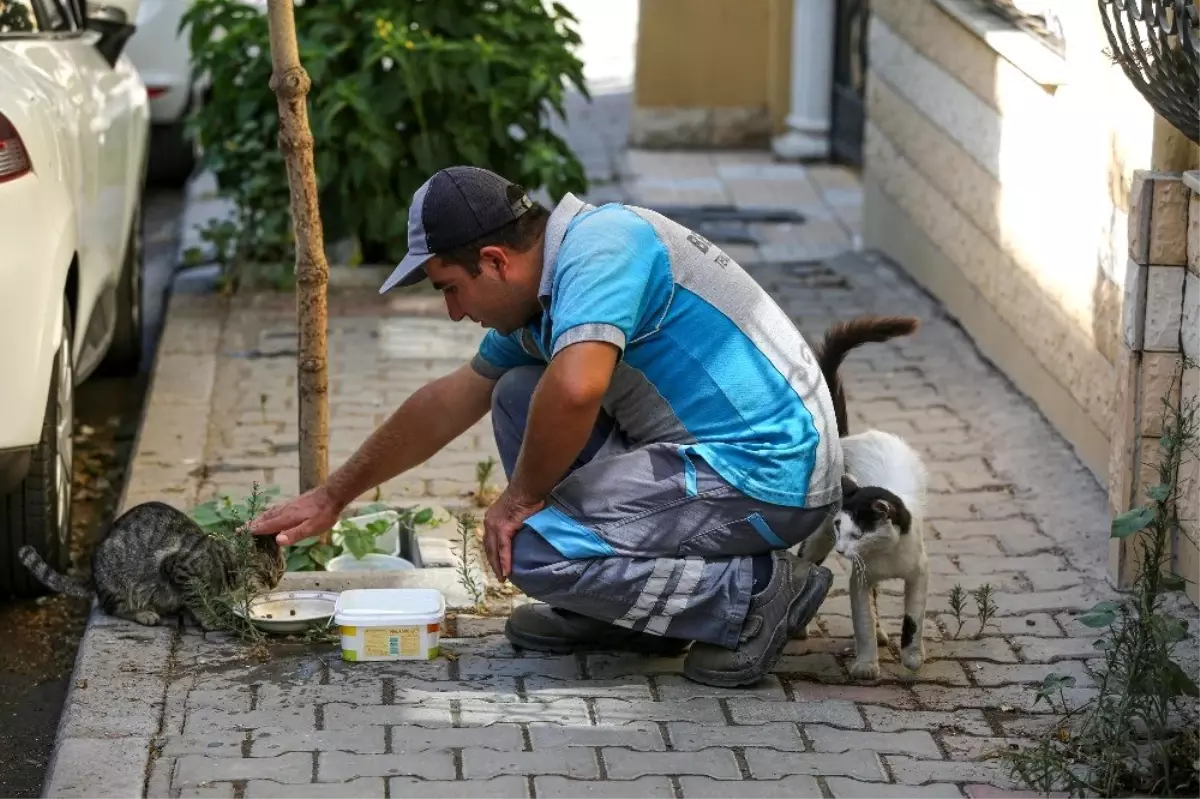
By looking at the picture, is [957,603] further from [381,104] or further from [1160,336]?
[381,104]

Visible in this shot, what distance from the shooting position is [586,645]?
14.6ft

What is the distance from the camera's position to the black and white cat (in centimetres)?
410

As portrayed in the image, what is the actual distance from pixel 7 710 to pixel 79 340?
4.11 feet

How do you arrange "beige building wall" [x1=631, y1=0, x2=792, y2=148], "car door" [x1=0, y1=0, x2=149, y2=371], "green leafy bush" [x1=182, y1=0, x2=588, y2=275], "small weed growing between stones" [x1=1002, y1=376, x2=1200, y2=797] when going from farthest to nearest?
1. "beige building wall" [x1=631, y1=0, x2=792, y2=148]
2. "green leafy bush" [x1=182, y1=0, x2=588, y2=275]
3. "car door" [x1=0, y1=0, x2=149, y2=371]
4. "small weed growing between stones" [x1=1002, y1=376, x2=1200, y2=797]

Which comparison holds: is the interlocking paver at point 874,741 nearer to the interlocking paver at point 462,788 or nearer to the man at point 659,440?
the man at point 659,440

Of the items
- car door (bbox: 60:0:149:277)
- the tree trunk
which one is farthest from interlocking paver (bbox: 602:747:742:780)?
car door (bbox: 60:0:149:277)

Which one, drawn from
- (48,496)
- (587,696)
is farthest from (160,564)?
(587,696)

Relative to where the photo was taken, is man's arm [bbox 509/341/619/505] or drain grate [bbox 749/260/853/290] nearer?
man's arm [bbox 509/341/619/505]

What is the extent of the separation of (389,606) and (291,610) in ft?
1.02

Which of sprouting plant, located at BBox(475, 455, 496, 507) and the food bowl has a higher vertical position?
the food bowl

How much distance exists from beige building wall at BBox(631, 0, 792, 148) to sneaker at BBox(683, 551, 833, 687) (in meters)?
8.47

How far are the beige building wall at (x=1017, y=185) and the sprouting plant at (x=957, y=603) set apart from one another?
1148 mm

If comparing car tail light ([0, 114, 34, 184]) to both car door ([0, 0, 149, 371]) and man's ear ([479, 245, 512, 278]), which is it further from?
man's ear ([479, 245, 512, 278])

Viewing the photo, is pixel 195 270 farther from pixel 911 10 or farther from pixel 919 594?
pixel 919 594
